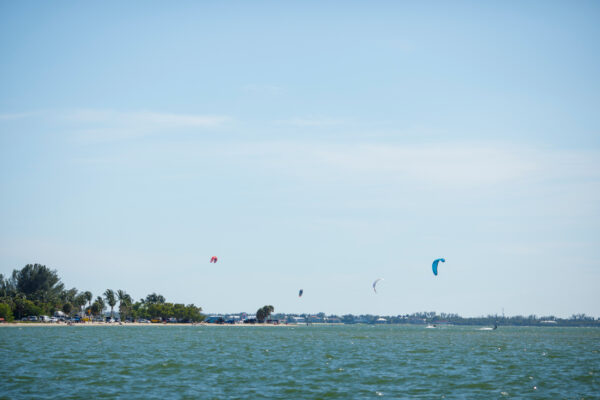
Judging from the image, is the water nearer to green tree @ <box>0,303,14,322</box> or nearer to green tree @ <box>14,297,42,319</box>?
green tree @ <box>0,303,14,322</box>

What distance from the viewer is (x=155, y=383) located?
43.8 meters

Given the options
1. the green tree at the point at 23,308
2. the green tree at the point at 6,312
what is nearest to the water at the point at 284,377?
the green tree at the point at 6,312

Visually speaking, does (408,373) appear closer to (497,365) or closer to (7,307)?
(497,365)

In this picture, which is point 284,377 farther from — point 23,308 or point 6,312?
point 23,308

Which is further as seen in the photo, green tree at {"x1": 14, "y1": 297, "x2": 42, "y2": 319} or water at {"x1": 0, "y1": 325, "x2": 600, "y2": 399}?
green tree at {"x1": 14, "y1": 297, "x2": 42, "y2": 319}

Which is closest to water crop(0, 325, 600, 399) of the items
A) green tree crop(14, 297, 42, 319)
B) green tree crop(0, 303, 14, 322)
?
green tree crop(0, 303, 14, 322)

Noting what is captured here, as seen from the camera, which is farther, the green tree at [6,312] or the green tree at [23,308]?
the green tree at [23,308]

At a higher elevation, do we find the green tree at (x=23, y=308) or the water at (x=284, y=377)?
the green tree at (x=23, y=308)

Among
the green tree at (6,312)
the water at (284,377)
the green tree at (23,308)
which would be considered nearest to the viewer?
the water at (284,377)

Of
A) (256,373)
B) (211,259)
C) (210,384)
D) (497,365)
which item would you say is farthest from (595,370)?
(211,259)

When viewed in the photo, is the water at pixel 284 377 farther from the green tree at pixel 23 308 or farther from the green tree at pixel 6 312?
the green tree at pixel 23 308

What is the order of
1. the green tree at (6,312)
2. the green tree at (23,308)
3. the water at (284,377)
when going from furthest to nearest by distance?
the green tree at (23,308)
the green tree at (6,312)
the water at (284,377)

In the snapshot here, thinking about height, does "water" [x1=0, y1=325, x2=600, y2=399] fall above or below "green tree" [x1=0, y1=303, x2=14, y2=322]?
below

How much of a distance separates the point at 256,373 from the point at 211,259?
117319 mm
